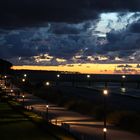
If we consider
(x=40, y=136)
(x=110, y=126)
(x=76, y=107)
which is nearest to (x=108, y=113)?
(x=110, y=126)

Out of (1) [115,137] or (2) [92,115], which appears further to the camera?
(2) [92,115]

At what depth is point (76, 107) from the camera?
7525cm

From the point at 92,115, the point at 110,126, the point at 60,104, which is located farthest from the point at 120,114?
the point at 60,104

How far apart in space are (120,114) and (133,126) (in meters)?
5.97

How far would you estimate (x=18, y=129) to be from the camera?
43.6m

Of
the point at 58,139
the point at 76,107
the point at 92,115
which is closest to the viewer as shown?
the point at 58,139

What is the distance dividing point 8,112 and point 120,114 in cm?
1304

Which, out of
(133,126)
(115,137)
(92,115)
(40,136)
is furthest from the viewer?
(92,115)

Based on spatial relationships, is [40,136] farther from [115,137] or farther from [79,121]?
[79,121]

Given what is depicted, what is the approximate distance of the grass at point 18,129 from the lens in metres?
38.6

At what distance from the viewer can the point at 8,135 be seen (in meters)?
39.7

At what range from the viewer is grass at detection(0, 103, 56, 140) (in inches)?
1521

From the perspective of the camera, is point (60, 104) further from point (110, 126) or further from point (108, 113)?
point (110, 126)

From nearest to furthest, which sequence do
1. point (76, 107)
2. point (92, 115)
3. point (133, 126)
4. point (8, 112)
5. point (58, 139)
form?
1. point (58, 139)
2. point (133, 126)
3. point (8, 112)
4. point (92, 115)
5. point (76, 107)
